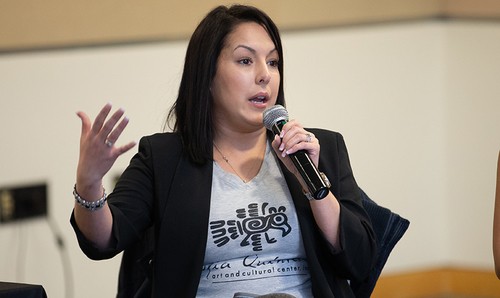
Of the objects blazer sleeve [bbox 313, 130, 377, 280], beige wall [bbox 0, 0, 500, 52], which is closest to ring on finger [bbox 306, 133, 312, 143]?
blazer sleeve [bbox 313, 130, 377, 280]

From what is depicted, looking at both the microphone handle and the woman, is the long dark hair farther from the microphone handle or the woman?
the microphone handle

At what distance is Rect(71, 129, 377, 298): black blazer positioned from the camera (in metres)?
2.30

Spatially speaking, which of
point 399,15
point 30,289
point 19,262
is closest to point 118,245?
point 30,289

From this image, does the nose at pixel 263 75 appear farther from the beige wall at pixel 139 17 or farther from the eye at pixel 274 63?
the beige wall at pixel 139 17

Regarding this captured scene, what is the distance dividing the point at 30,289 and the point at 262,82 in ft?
2.53

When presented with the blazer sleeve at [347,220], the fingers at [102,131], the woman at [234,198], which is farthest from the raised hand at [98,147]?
the blazer sleeve at [347,220]

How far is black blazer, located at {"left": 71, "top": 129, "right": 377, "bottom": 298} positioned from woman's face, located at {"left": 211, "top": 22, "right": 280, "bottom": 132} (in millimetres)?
158

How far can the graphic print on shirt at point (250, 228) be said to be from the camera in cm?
233

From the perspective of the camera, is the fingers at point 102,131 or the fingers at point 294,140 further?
the fingers at point 294,140

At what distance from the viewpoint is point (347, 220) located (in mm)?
2312

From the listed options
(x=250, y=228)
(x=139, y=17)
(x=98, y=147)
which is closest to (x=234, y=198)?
(x=250, y=228)

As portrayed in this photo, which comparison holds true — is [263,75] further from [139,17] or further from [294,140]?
[139,17]

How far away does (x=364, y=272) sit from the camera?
94.0 inches

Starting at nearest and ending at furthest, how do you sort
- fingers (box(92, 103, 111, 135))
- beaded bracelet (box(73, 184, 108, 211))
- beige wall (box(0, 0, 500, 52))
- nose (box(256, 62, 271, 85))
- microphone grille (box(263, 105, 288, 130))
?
fingers (box(92, 103, 111, 135)), beaded bracelet (box(73, 184, 108, 211)), microphone grille (box(263, 105, 288, 130)), nose (box(256, 62, 271, 85)), beige wall (box(0, 0, 500, 52))
